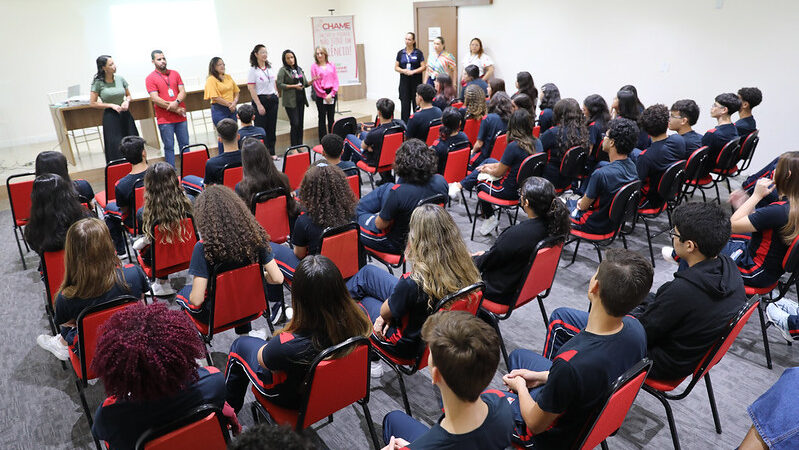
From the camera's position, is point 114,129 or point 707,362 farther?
point 114,129

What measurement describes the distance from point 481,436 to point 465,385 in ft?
0.56

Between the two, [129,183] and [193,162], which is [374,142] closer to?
[193,162]

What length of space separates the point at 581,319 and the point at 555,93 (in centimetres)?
447

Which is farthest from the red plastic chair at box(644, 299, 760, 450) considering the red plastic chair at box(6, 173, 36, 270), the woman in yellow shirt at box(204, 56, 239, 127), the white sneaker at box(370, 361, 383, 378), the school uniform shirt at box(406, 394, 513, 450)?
the woman in yellow shirt at box(204, 56, 239, 127)

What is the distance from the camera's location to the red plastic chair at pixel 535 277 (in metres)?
2.87

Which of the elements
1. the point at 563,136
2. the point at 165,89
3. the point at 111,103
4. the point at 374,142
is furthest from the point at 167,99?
the point at 563,136

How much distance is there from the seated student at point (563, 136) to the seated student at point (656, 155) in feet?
2.04

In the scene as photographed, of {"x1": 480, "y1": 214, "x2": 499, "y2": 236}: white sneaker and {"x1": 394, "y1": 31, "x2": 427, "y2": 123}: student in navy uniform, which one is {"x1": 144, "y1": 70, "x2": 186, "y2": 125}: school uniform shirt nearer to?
{"x1": 394, "y1": 31, "x2": 427, "y2": 123}: student in navy uniform

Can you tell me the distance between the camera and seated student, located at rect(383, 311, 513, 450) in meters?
1.52

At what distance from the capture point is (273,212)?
3.89 m

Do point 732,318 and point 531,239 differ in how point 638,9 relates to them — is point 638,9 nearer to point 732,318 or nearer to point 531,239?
point 531,239

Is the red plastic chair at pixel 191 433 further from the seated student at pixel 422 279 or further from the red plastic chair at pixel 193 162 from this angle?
the red plastic chair at pixel 193 162

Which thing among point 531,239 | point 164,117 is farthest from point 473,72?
point 531,239

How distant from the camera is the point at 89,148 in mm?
8328
